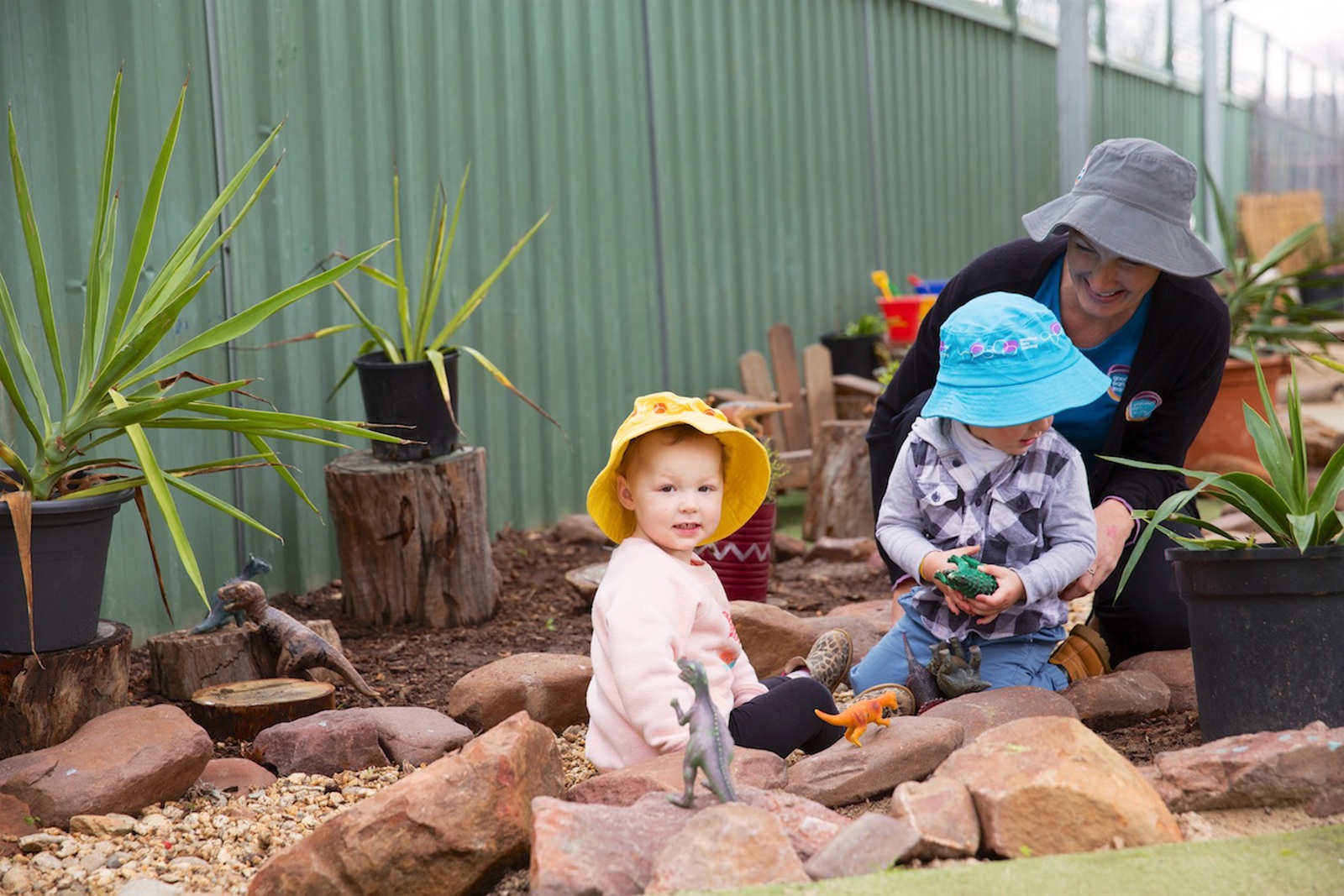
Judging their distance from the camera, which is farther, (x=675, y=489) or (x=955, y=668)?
(x=955, y=668)

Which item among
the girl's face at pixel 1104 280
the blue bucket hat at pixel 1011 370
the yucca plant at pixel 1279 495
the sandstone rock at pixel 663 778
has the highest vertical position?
the girl's face at pixel 1104 280

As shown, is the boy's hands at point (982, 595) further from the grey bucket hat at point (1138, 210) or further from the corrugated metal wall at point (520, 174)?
the corrugated metal wall at point (520, 174)

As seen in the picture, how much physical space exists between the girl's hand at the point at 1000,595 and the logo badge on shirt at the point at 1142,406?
751 millimetres

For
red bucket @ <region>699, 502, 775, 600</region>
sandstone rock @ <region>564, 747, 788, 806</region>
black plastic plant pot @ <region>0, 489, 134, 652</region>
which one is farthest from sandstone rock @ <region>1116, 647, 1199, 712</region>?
black plastic plant pot @ <region>0, 489, 134, 652</region>

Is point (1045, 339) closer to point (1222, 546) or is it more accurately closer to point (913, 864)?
point (1222, 546)

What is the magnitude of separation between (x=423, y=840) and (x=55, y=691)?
1177 millimetres

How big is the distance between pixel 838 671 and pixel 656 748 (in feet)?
3.19

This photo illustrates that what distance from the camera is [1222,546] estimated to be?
2.48 meters

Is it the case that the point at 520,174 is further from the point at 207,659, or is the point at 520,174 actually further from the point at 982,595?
the point at 982,595

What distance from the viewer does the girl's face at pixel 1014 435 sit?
9.45 feet

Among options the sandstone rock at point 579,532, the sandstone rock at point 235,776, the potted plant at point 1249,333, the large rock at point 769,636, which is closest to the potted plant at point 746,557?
the large rock at point 769,636

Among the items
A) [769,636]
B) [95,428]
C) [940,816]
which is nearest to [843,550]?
[769,636]

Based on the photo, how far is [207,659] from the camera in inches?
136

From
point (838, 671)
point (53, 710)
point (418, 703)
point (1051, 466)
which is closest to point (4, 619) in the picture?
point (53, 710)
